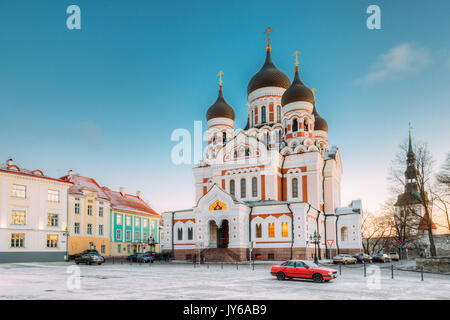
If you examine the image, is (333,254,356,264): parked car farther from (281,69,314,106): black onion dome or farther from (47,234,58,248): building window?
(47,234,58,248): building window

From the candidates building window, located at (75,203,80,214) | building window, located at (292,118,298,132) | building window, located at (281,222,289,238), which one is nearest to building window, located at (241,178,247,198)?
building window, located at (281,222,289,238)

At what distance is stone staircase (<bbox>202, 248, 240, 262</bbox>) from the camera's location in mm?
40694

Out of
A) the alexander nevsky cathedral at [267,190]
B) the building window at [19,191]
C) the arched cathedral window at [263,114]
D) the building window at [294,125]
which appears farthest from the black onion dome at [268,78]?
the building window at [19,191]

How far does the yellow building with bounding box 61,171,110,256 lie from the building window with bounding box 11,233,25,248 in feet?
20.7

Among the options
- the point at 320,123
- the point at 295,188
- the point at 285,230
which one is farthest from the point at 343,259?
the point at 320,123

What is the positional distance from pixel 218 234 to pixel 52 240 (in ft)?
61.8


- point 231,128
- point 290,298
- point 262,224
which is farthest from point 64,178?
point 290,298

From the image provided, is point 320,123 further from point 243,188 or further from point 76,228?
point 76,228

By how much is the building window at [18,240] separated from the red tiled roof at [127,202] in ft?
49.5

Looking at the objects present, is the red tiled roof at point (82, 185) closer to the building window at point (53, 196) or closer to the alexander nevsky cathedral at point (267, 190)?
the building window at point (53, 196)

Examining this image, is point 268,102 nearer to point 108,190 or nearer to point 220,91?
point 220,91

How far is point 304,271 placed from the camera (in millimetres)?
19953
